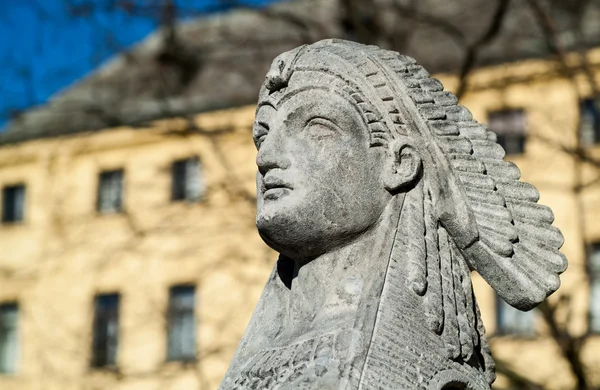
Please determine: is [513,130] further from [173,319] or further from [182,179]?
[182,179]

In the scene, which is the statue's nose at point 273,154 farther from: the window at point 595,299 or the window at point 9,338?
the window at point 9,338

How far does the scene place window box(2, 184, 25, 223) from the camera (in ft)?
107

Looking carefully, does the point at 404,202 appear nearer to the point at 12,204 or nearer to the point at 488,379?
the point at 488,379

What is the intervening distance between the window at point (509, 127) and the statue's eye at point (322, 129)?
419 inches

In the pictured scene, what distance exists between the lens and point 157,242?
28.4 m

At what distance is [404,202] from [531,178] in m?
14.7

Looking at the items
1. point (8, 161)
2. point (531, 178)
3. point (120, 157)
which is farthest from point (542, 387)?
point (8, 161)

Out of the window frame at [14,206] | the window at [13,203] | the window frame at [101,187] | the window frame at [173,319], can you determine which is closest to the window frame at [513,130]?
the window frame at [173,319]

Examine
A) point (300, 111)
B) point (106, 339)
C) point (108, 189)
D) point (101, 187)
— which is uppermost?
point (101, 187)

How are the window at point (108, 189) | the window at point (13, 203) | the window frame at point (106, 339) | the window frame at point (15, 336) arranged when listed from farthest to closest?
the window at point (13, 203)
the window frame at point (15, 336)
the window at point (108, 189)
the window frame at point (106, 339)

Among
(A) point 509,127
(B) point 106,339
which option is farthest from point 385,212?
(B) point 106,339

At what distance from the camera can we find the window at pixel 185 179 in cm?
2780

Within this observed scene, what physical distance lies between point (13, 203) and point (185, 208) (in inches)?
668

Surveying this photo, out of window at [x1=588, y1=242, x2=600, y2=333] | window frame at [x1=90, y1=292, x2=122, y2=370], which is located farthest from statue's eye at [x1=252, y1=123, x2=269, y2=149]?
window at [x1=588, y1=242, x2=600, y2=333]
